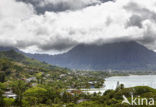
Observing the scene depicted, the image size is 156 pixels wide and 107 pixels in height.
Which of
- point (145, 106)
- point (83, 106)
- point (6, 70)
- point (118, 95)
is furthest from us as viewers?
point (6, 70)

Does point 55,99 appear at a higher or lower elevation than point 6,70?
lower

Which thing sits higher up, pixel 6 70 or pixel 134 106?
pixel 6 70

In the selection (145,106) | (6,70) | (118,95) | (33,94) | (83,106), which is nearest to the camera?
(145,106)

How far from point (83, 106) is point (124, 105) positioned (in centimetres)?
1717

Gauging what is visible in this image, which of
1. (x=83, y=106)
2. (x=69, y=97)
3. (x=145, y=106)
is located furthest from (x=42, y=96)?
(x=145, y=106)

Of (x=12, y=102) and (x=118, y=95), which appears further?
(x=118, y=95)

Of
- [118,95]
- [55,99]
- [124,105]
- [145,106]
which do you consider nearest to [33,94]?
[55,99]

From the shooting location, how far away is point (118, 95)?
289 feet

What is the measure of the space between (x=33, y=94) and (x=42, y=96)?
23.0ft

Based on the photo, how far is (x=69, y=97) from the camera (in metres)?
97.4

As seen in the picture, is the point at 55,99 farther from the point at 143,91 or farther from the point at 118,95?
the point at 143,91

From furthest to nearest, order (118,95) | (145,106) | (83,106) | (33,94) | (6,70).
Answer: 1. (6,70)
2. (33,94)
3. (118,95)
4. (83,106)
5. (145,106)

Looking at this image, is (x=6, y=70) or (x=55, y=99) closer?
(x=55, y=99)

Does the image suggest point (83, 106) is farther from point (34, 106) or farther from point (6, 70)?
point (6, 70)
